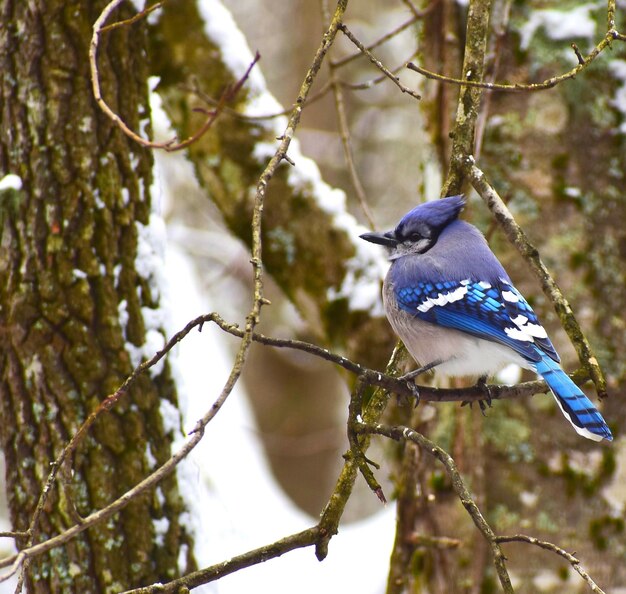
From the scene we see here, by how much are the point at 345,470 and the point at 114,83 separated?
58.8 inches

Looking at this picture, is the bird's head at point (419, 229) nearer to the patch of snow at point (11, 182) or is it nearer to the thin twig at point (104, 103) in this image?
the thin twig at point (104, 103)

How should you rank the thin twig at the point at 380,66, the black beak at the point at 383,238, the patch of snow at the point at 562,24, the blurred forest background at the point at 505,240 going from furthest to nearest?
1. the patch of snow at the point at 562,24
2. the blurred forest background at the point at 505,240
3. the black beak at the point at 383,238
4. the thin twig at the point at 380,66

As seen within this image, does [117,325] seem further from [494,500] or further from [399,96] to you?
[399,96]

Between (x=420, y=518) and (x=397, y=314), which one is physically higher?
(x=397, y=314)

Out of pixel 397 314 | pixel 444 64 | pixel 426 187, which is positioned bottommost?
pixel 397 314

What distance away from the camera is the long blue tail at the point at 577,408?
1.81 m

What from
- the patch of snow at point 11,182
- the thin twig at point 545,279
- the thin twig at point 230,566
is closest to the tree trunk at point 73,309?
the patch of snow at point 11,182

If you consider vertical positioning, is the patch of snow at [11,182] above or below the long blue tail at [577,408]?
above

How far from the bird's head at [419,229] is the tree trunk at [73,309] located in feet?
2.72

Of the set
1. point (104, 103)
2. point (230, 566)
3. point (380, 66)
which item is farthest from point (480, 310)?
point (104, 103)

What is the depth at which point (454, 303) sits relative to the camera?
7.91ft

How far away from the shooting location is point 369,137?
10273mm

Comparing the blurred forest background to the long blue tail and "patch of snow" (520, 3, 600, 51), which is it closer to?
"patch of snow" (520, 3, 600, 51)

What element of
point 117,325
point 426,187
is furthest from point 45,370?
point 426,187
